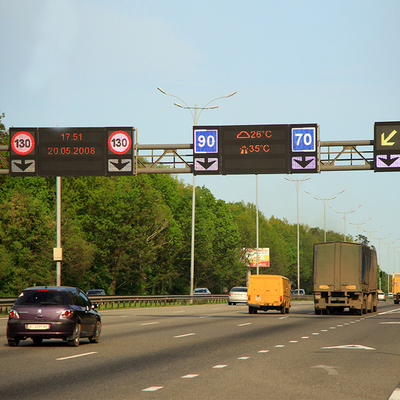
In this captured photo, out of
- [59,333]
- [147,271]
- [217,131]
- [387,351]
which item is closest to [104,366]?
[59,333]

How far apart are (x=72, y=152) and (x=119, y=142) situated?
6.28 ft

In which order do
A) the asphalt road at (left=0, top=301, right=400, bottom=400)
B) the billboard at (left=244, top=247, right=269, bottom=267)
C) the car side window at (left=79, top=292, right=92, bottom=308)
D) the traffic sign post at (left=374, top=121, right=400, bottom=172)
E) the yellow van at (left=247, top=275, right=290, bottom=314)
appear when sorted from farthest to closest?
the billboard at (left=244, top=247, right=269, bottom=267) → the yellow van at (left=247, top=275, right=290, bottom=314) → the traffic sign post at (left=374, top=121, right=400, bottom=172) → the car side window at (left=79, top=292, right=92, bottom=308) → the asphalt road at (left=0, top=301, right=400, bottom=400)

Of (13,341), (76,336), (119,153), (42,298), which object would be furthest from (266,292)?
(13,341)

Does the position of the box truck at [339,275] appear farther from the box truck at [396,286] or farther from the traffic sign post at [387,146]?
the box truck at [396,286]

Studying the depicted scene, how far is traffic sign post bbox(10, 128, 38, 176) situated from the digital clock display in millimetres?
323

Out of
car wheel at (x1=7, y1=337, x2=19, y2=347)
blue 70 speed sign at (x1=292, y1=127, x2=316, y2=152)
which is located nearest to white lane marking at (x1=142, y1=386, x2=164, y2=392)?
car wheel at (x1=7, y1=337, x2=19, y2=347)

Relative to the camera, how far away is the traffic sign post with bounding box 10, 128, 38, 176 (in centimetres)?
2936

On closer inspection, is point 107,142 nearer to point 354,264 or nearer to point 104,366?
point 354,264

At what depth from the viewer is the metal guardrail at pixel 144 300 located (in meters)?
44.2

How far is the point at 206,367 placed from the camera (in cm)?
1291

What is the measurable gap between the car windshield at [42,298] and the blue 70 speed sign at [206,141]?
12514 mm

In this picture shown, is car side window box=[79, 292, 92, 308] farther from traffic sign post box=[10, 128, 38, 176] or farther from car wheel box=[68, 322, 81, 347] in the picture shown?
traffic sign post box=[10, 128, 38, 176]

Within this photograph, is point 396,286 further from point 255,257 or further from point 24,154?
point 24,154

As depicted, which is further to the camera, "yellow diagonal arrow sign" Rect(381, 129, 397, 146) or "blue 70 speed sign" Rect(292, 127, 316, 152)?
"blue 70 speed sign" Rect(292, 127, 316, 152)
